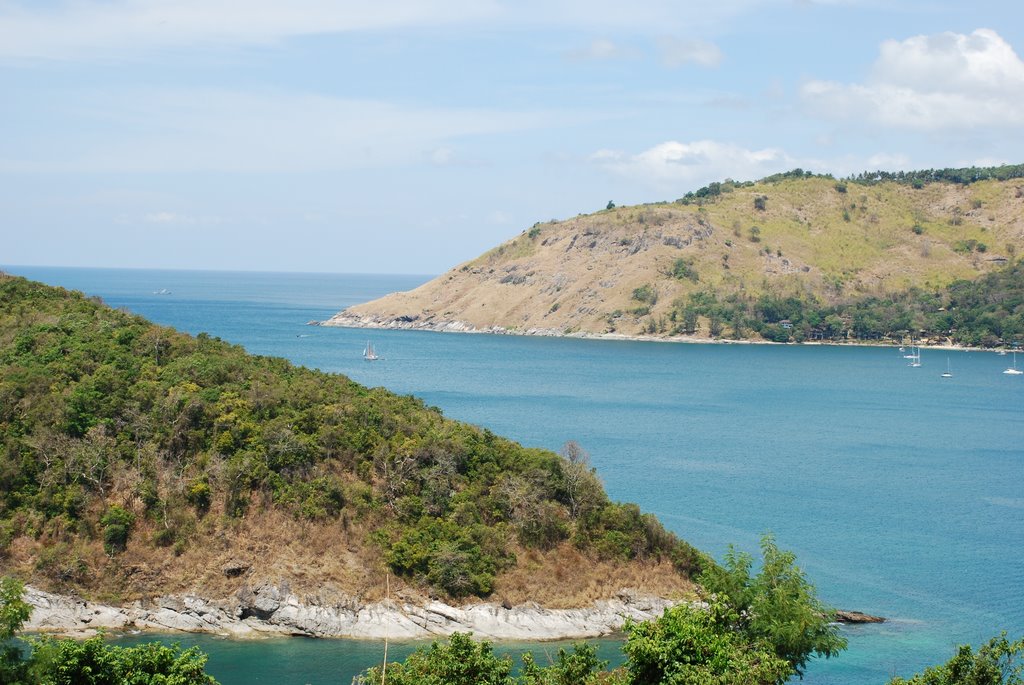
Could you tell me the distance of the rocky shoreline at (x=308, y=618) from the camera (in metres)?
44.7

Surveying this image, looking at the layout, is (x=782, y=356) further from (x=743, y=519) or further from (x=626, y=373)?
(x=743, y=519)

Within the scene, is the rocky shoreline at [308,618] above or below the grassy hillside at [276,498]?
below

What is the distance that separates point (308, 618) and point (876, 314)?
162 m

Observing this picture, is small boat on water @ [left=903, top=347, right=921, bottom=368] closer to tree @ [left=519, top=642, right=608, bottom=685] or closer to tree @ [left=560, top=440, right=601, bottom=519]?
tree @ [left=560, top=440, right=601, bottom=519]

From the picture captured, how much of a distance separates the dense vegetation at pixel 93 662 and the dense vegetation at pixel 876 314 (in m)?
166

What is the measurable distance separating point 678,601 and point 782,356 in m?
125

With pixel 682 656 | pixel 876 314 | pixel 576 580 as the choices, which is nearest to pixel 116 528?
pixel 576 580

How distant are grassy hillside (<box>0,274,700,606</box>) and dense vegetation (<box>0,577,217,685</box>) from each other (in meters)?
15.6

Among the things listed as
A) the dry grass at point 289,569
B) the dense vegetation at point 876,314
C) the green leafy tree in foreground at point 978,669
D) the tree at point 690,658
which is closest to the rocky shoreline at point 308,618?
the dry grass at point 289,569

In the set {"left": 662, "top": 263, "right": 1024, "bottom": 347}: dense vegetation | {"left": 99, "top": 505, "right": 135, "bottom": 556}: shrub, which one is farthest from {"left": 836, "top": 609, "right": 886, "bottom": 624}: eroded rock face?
{"left": 662, "top": 263, "right": 1024, "bottom": 347}: dense vegetation

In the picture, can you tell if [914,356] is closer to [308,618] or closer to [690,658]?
[308,618]

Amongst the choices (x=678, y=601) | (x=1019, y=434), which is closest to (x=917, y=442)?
(x=1019, y=434)

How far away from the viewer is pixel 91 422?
53000mm

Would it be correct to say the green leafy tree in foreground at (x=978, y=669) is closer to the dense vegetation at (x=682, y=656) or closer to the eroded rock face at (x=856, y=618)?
the dense vegetation at (x=682, y=656)
